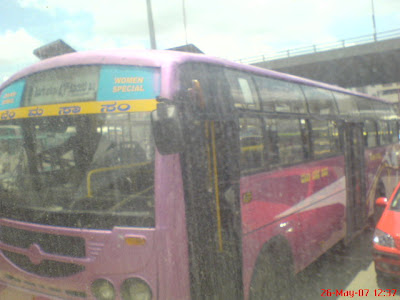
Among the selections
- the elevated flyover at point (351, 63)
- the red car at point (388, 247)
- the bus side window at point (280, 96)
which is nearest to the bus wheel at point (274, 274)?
the red car at point (388, 247)

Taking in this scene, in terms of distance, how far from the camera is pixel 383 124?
31.1 ft

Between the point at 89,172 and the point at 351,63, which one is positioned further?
the point at 351,63

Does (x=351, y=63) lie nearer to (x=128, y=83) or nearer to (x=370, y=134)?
(x=370, y=134)

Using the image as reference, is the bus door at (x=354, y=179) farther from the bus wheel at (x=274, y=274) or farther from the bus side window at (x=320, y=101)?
the bus wheel at (x=274, y=274)

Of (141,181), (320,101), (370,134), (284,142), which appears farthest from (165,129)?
(370,134)

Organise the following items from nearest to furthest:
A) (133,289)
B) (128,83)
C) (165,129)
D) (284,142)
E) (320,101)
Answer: (165,129) < (133,289) < (128,83) < (284,142) < (320,101)

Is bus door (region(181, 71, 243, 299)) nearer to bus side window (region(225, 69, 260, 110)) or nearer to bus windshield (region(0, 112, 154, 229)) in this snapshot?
bus side window (region(225, 69, 260, 110))

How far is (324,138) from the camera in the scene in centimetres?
592

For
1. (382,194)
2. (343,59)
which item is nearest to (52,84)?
(382,194)

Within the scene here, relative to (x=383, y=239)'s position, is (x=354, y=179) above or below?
above

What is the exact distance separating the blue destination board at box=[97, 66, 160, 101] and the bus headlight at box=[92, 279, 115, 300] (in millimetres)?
1559

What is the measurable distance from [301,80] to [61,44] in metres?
3.49

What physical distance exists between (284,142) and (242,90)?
1006 mm

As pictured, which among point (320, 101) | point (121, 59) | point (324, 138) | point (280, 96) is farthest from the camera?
point (320, 101)
